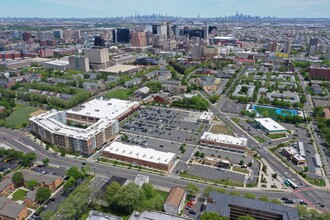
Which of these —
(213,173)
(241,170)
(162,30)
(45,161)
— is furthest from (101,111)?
(162,30)

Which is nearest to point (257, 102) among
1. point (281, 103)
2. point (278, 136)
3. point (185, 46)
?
point (281, 103)

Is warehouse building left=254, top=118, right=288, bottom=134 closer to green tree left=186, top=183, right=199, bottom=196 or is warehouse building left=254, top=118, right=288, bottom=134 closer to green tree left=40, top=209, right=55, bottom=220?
green tree left=186, top=183, right=199, bottom=196

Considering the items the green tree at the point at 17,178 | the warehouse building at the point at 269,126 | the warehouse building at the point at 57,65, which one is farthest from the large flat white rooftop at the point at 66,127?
the warehouse building at the point at 57,65

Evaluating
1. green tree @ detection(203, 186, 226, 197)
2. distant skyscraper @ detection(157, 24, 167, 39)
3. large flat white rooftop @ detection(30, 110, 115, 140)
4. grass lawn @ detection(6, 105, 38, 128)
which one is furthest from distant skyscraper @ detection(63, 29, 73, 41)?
green tree @ detection(203, 186, 226, 197)

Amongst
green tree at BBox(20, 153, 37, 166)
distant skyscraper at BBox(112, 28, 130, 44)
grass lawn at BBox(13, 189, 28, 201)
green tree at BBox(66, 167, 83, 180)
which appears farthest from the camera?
distant skyscraper at BBox(112, 28, 130, 44)

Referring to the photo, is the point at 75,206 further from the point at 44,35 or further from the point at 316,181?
the point at 44,35
